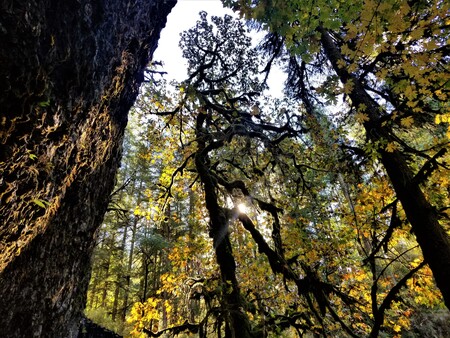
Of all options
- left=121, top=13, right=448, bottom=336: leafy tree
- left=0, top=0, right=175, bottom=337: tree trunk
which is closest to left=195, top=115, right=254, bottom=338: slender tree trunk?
left=121, top=13, right=448, bottom=336: leafy tree

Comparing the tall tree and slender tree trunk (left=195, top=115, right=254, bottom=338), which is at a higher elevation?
the tall tree

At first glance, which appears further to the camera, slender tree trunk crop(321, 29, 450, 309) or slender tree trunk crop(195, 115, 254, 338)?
slender tree trunk crop(321, 29, 450, 309)

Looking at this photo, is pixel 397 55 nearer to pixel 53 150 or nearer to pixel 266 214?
pixel 266 214

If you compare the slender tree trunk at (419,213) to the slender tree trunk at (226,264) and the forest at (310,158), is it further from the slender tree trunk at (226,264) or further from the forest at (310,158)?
the slender tree trunk at (226,264)

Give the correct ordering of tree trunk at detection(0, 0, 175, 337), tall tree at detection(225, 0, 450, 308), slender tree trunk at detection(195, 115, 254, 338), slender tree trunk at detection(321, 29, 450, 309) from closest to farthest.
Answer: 1. tree trunk at detection(0, 0, 175, 337)
2. tall tree at detection(225, 0, 450, 308)
3. slender tree trunk at detection(195, 115, 254, 338)
4. slender tree trunk at detection(321, 29, 450, 309)

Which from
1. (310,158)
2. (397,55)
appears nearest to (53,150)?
(397,55)

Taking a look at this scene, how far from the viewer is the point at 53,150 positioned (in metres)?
1.43

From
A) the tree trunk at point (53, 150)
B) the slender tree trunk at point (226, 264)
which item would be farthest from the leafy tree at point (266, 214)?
the tree trunk at point (53, 150)

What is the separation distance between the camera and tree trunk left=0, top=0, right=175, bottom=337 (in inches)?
45.2

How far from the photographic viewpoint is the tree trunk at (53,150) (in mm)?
1147

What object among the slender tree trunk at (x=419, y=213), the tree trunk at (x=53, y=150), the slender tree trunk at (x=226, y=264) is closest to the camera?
the tree trunk at (x=53, y=150)

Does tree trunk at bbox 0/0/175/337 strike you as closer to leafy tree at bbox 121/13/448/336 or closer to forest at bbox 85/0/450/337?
forest at bbox 85/0/450/337

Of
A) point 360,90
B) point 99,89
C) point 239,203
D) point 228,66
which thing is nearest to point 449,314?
point 360,90

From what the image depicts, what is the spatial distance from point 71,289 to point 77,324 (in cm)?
29
